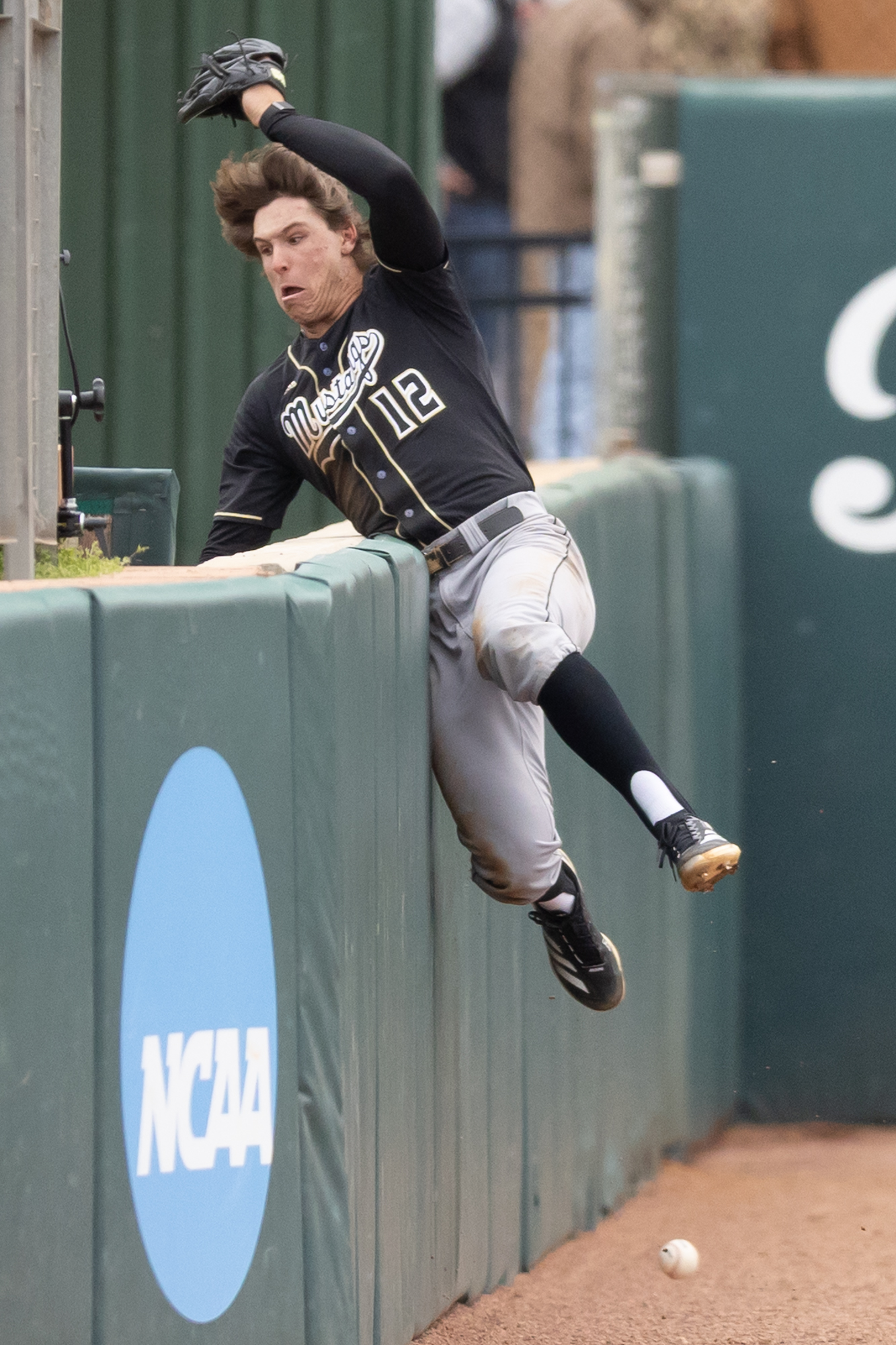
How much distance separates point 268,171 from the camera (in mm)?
4387

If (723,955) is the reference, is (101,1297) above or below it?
above

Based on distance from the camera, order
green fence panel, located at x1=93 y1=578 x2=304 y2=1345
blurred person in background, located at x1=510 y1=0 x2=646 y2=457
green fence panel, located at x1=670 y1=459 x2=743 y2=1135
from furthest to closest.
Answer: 1. blurred person in background, located at x1=510 y1=0 x2=646 y2=457
2. green fence panel, located at x1=670 y1=459 x2=743 y2=1135
3. green fence panel, located at x1=93 y1=578 x2=304 y2=1345

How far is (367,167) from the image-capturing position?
3986 millimetres

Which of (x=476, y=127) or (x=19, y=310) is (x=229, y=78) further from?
(x=476, y=127)

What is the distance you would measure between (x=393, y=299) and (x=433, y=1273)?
1945 mm

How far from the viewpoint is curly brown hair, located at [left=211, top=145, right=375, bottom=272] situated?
4.39 metres

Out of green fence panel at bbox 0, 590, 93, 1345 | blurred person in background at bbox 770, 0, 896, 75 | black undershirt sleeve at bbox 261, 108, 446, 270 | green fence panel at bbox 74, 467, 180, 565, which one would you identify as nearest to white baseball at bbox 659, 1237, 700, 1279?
green fence panel at bbox 74, 467, 180, 565

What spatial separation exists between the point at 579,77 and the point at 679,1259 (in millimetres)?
4569

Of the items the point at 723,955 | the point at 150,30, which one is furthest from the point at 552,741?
the point at 150,30


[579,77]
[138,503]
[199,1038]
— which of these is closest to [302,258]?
[138,503]

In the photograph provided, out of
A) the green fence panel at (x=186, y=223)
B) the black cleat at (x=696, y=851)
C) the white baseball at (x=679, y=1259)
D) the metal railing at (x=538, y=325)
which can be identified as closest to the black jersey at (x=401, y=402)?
the black cleat at (x=696, y=851)

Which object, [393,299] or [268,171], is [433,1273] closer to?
[393,299]

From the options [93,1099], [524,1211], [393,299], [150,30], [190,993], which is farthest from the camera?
[150,30]

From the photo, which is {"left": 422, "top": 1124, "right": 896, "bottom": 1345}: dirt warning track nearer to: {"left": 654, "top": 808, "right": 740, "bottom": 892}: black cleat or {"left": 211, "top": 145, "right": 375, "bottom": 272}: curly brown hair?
{"left": 654, "top": 808, "right": 740, "bottom": 892}: black cleat
